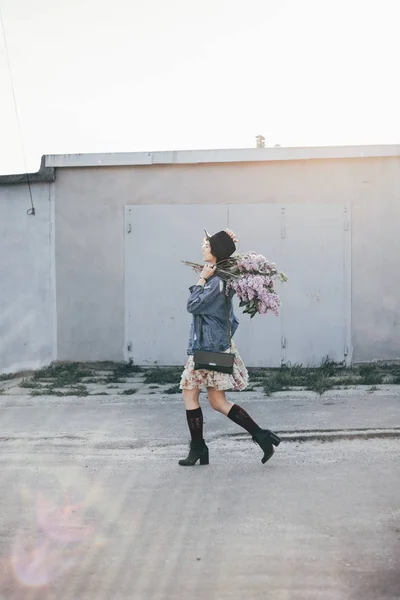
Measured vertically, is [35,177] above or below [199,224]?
above

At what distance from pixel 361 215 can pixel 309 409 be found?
3730 millimetres

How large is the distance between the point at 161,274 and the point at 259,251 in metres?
1.38

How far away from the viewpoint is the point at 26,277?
12008 millimetres

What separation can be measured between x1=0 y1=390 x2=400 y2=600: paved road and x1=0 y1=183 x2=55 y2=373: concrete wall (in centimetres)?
360

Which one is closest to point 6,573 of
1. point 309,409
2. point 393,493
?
point 393,493

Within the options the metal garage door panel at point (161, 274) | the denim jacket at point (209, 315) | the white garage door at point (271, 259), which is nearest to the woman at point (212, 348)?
the denim jacket at point (209, 315)

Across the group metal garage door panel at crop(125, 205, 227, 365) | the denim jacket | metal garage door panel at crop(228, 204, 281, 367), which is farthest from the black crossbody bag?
metal garage door panel at crop(125, 205, 227, 365)

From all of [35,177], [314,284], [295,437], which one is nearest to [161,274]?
[314,284]

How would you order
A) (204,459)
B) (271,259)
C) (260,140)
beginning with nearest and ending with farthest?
(204,459) < (271,259) < (260,140)

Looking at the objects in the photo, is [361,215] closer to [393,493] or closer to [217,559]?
[393,493]

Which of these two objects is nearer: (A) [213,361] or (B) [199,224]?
(A) [213,361]

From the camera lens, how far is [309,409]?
8.45 metres

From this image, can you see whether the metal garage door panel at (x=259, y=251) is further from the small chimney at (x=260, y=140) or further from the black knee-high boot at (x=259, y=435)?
the black knee-high boot at (x=259, y=435)

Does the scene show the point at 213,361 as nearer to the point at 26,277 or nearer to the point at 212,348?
the point at 212,348
